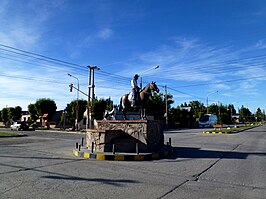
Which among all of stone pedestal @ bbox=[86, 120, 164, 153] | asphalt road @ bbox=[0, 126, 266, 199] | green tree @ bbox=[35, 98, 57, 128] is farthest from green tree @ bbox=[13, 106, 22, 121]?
asphalt road @ bbox=[0, 126, 266, 199]

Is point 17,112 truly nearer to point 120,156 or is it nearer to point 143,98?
point 143,98

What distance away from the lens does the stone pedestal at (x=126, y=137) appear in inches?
478

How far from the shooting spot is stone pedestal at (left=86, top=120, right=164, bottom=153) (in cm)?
1215

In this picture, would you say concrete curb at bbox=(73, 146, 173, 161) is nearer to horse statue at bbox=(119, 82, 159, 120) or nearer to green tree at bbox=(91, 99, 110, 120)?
horse statue at bbox=(119, 82, 159, 120)

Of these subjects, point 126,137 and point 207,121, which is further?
point 207,121

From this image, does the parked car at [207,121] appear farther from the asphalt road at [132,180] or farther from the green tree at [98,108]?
the asphalt road at [132,180]

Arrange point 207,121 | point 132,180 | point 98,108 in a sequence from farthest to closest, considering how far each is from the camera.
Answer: point 207,121, point 98,108, point 132,180

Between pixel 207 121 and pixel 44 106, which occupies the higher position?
pixel 44 106

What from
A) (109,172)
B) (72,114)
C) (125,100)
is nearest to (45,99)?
(72,114)

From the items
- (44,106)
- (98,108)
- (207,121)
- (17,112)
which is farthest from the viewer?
(17,112)

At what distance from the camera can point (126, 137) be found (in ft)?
42.2

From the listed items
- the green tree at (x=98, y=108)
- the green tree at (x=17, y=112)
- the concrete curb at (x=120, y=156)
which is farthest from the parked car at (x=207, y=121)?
the green tree at (x=17, y=112)

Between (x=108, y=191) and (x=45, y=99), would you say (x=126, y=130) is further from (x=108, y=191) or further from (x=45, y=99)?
(x=45, y=99)

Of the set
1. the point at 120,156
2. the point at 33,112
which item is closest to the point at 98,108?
the point at 33,112
